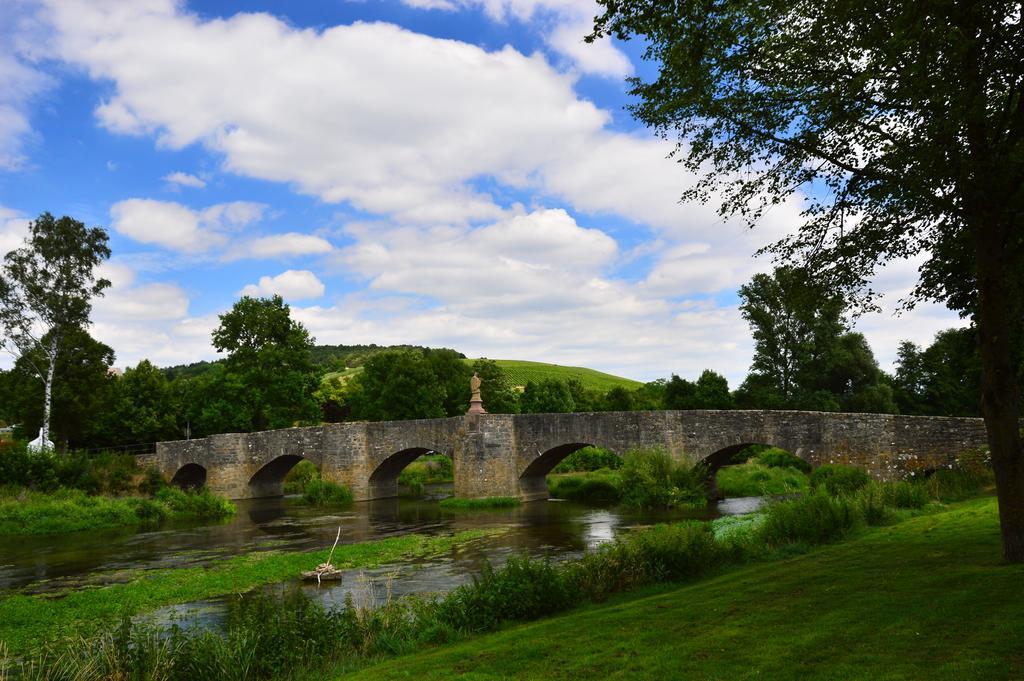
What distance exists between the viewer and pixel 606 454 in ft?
144

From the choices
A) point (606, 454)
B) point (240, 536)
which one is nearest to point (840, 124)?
point (240, 536)

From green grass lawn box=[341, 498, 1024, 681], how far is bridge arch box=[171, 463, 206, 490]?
38826mm

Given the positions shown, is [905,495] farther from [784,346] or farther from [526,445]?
[784,346]

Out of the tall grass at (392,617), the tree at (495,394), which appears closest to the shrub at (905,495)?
the tall grass at (392,617)

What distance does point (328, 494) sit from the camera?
36531 millimetres

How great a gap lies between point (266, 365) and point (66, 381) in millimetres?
→ 10967

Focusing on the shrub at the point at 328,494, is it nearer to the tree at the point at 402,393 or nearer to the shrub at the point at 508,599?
the tree at the point at 402,393

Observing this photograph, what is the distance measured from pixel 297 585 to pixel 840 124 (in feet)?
43.2

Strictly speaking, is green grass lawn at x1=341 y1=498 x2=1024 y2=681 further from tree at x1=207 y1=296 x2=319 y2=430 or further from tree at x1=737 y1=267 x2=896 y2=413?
Answer: tree at x1=207 y1=296 x2=319 y2=430

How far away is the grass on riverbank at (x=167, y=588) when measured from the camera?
12.3 metres

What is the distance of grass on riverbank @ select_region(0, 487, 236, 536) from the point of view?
2847 centimetres

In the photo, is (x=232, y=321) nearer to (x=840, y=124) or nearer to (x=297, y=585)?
(x=297, y=585)

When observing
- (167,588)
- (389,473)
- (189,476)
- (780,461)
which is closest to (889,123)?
(167,588)

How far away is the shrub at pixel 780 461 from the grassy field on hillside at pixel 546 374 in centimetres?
5716
